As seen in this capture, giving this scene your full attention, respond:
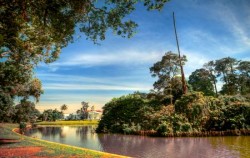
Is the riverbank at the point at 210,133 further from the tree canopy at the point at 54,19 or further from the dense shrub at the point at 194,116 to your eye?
the tree canopy at the point at 54,19

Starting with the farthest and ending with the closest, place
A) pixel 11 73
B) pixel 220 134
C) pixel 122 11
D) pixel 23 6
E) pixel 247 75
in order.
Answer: pixel 247 75
pixel 220 134
pixel 11 73
pixel 122 11
pixel 23 6

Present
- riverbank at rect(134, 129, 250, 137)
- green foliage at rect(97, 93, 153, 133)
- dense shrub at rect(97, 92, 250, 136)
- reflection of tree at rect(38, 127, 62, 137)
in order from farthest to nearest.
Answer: reflection of tree at rect(38, 127, 62, 137)
green foliage at rect(97, 93, 153, 133)
dense shrub at rect(97, 92, 250, 136)
riverbank at rect(134, 129, 250, 137)

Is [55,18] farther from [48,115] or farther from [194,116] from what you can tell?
[48,115]

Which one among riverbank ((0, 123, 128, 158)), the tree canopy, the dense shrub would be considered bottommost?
riverbank ((0, 123, 128, 158))

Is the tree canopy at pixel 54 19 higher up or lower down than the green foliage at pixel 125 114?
higher up

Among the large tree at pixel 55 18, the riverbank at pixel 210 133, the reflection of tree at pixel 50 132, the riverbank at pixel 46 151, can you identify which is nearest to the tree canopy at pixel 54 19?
the large tree at pixel 55 18

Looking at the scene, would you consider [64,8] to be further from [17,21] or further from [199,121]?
[199,121]

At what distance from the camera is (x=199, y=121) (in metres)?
29.9

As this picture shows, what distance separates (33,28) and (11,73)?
18.7ft

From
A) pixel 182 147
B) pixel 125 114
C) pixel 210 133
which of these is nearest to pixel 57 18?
pixel 182 147

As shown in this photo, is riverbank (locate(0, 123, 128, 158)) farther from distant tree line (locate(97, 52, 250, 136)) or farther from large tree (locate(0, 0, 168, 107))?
distant tree line (locate(97, 52, 250, 136))

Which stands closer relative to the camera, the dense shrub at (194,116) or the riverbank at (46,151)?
the riverbank at (46,151)

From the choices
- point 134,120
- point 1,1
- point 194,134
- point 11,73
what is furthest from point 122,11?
point 134,120

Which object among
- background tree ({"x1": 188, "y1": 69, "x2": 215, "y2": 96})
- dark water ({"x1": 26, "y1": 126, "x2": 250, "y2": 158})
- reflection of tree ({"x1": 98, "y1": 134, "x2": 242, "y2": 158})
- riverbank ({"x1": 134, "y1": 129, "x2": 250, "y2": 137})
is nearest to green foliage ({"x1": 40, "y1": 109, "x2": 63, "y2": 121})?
background tree ({"x1": 188, "y1": 69, "x2": 215, "y2": 96})
